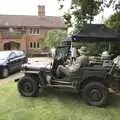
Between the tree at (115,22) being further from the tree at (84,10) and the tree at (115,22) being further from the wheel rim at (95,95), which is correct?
the wheel rim at (95,95)

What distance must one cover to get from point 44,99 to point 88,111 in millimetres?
1677

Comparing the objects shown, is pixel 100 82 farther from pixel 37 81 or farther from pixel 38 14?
pixel 38 14

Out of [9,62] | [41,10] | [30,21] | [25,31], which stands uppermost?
[41,10]

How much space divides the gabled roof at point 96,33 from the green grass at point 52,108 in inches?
188

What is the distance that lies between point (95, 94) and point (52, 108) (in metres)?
1.36

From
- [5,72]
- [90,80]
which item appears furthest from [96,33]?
[90,80]

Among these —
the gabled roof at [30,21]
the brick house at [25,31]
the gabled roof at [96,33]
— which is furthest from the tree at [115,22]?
the gabled roof at [30,21]

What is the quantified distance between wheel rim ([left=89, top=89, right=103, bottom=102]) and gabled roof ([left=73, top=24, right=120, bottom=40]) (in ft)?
17.5

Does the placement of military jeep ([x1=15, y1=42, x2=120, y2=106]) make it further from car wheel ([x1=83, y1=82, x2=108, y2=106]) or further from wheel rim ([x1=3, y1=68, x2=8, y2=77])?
wheel rim ([x1=3, y1=68, x2=8, y2=77])

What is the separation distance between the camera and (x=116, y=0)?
1365 centimetres

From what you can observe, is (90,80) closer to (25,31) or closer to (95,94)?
(95,94)

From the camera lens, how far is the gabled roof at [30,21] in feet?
162

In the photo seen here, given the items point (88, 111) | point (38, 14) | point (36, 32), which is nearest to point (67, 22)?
point (88, 111)

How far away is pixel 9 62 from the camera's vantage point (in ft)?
53.8
